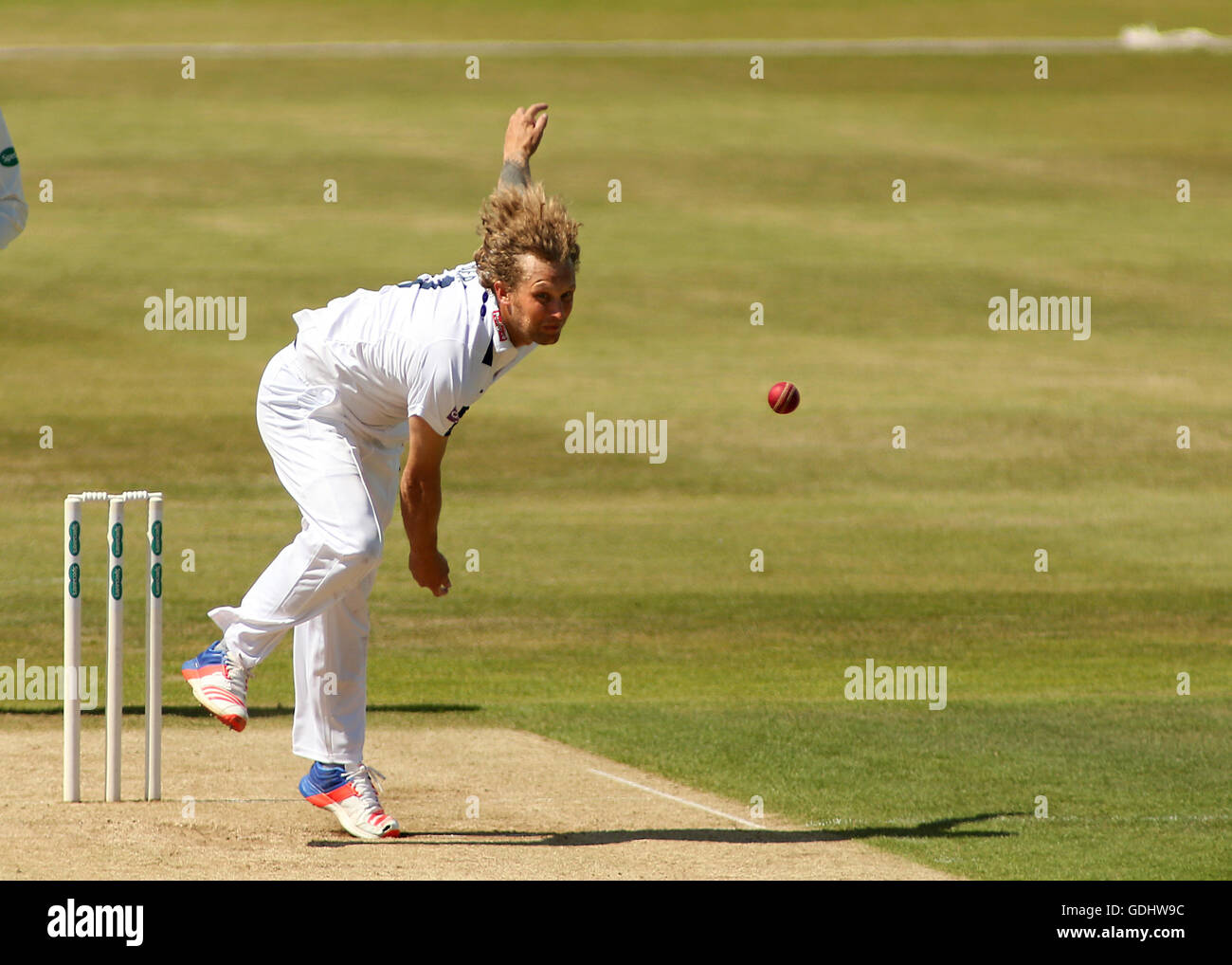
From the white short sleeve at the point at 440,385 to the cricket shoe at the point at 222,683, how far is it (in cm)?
119

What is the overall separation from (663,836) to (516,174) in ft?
8.46

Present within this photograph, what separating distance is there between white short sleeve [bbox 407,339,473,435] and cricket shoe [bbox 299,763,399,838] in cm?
157

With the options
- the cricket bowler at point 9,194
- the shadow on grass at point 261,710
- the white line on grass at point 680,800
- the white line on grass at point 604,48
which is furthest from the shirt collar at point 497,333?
the white line on grass at point 604,48

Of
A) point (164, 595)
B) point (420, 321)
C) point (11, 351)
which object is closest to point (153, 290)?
point (11, 351)

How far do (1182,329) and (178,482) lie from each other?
41.2 ft

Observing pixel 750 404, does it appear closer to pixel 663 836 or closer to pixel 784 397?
Answer: pixel 784 397

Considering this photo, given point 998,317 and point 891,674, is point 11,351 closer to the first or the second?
point 998,317

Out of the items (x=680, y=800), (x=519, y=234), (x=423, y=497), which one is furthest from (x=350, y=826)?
(x=519, y=234)

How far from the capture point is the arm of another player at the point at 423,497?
21.9ft

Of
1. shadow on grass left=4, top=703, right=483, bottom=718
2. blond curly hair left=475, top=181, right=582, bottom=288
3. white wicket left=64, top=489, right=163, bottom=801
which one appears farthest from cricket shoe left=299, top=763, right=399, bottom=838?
shadow on grass left=4, top=703, right=483, bottom=718

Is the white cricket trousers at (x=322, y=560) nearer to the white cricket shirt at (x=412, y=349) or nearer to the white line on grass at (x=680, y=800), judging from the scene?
the white cricket shirt at (x=412, y=349)

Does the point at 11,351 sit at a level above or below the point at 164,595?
above

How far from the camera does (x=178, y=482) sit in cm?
1794

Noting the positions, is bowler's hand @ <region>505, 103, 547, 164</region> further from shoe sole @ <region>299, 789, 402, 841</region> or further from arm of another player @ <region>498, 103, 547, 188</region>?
shoe sole @ <region>299, 789, 402, 841</region>
